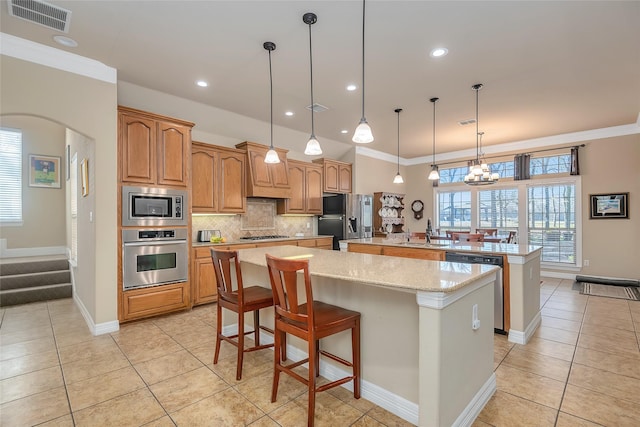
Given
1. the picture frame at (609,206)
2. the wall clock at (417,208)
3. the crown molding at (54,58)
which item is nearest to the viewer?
the crown molding at (54,58)

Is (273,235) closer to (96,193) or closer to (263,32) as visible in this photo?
(96,193)

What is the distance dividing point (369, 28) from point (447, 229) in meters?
6.24

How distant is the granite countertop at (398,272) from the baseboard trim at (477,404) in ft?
2.68

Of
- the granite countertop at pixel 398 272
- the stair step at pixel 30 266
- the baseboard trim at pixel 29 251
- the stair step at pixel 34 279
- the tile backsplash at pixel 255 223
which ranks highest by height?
the tile backsplash at pixel 255 223

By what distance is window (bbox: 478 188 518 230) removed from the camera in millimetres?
6762

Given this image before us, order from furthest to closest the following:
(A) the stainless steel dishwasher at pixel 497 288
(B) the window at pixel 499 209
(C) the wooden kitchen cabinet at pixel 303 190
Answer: (B) the window at pixel 499 209
(C) the wooden kitchen cabinet at pixel 303 190
(A) the stainless steel dishwasher at pixel 497 288

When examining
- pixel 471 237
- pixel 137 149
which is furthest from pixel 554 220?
pixel 137 149

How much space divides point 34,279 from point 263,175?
12.8 feet

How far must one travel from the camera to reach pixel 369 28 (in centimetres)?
262

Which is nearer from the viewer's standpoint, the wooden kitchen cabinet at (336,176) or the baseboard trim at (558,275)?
the baseboard trim at (558,275)

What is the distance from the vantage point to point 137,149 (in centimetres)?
362

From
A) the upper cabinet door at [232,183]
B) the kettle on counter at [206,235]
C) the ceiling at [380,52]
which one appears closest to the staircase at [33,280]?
the kettle on counter at [206,235]

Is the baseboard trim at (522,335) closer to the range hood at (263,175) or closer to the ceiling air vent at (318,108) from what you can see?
the ceiling air vent at (318,108)

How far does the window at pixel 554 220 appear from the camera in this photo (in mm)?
6074
